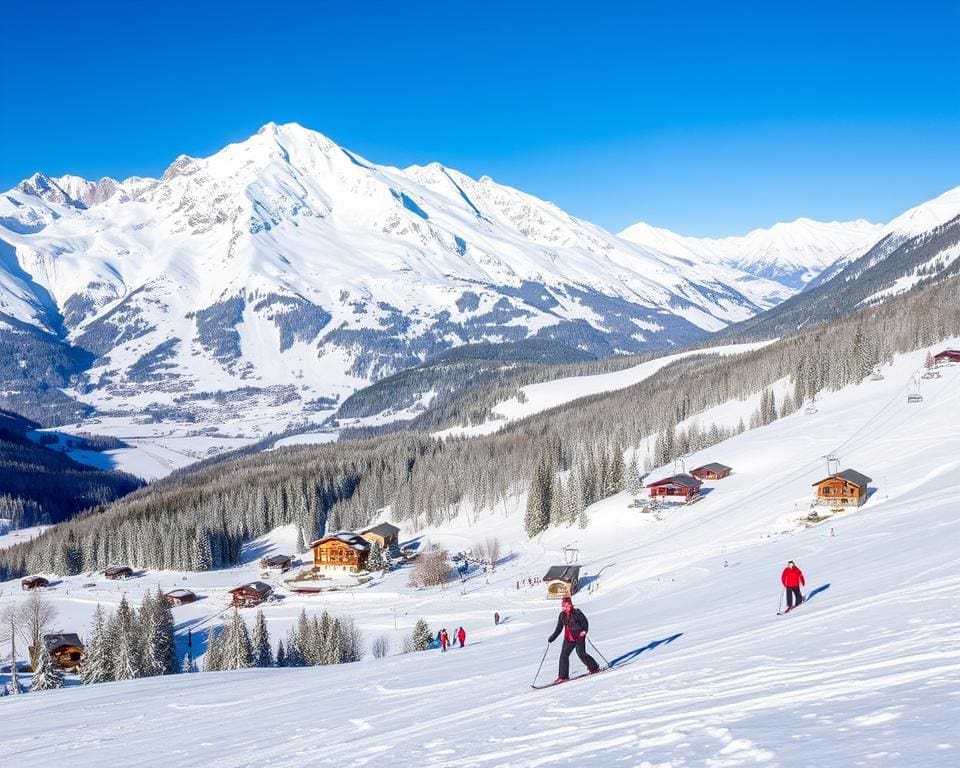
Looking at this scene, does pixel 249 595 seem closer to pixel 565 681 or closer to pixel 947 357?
pixel 565 681

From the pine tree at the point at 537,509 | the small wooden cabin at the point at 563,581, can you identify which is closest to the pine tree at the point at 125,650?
the small wooden cabin at the point at 563,581

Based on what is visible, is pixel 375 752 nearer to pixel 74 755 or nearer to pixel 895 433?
pixel 74 755

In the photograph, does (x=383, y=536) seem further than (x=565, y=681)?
Yes

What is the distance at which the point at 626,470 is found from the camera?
10700 cm

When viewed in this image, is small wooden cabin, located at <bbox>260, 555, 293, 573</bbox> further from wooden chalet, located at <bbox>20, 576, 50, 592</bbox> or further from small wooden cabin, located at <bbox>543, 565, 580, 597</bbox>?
small wooden cabin, located at <bbox>543, 565, 580, 597</bbox>

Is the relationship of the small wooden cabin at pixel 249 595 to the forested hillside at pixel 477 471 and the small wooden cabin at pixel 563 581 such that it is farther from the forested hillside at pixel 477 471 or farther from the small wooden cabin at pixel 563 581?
the small wooden cabin at pixel 563 581

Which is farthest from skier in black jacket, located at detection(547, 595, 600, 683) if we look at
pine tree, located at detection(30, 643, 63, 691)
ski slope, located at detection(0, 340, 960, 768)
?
pine tree, located at detection(30, 643, 63, 691)

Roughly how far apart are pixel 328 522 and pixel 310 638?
83.7 m

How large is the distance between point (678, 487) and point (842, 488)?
2390 cm

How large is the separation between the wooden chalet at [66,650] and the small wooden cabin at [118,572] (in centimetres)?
3848

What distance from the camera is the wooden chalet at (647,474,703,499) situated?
92.2m

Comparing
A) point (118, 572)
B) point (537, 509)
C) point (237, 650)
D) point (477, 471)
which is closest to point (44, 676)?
point (237, 650)

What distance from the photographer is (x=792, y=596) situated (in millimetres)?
24203

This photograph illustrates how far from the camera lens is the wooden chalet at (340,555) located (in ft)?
338
